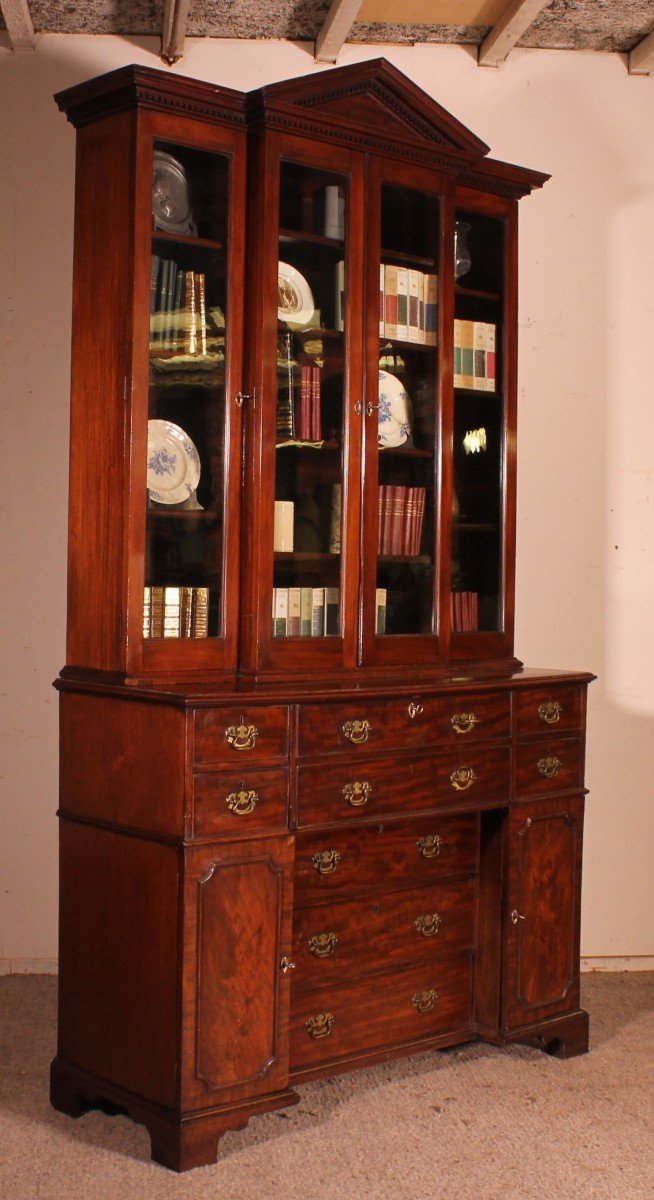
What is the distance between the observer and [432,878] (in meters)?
3.06

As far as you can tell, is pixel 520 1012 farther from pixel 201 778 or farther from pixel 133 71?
pixel 133 71

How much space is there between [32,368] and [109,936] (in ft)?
5.81

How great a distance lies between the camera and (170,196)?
2.75 metres

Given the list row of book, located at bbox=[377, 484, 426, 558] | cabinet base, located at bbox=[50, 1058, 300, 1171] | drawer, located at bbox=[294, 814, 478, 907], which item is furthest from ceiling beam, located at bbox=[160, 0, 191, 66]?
cabinet base, located at bbox=[50, 1058, 300, 1171]

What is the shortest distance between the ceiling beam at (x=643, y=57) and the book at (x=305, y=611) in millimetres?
2179

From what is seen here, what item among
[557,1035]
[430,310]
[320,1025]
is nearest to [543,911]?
[557,1035]

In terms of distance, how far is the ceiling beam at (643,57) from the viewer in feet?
12.4

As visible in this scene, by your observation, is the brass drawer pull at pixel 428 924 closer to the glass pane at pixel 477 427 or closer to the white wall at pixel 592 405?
the glass pane at pixel 477 427

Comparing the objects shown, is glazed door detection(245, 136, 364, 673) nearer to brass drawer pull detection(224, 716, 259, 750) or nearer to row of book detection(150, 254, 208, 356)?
row of book detection(150, 254, 208, 356)

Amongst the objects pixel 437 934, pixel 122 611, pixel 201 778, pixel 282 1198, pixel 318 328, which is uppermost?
pixel 318 328

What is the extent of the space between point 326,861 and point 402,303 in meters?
1.44

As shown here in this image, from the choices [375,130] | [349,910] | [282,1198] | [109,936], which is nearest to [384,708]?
[349,910]

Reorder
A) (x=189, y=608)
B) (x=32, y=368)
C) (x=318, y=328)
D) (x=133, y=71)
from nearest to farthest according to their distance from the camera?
(x=133, y=71), (x=189, y=608), (x=318, y=328), (x=32, y=368)

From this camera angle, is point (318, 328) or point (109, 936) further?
point (318, 328)
